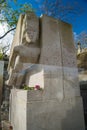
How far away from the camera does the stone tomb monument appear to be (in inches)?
74.0

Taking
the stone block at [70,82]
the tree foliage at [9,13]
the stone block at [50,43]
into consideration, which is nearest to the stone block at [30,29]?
the stone block at [50,43]

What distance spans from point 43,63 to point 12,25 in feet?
19.5

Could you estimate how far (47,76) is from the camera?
80.1 inches

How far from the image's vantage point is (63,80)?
2164 mm

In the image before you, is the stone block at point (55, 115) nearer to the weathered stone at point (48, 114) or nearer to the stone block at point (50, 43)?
the weathered stone at point (48, 114)

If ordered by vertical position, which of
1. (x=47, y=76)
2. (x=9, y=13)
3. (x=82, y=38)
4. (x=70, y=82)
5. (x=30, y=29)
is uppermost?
(x=9, y=13)

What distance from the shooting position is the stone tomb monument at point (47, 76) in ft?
6.17

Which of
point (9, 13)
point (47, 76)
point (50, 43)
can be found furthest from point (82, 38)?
point (9, 13)

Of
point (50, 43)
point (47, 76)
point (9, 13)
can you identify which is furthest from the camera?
point (9, 13)

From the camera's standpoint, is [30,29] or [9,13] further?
[9,13]

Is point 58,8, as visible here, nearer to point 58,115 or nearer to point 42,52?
point 42,52

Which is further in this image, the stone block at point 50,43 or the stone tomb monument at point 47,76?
the stone block at point 50,43

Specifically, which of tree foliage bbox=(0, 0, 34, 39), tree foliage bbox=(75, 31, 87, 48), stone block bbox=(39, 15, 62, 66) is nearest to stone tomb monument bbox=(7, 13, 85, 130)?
stone block bbox=(39, 15, 62, 66)

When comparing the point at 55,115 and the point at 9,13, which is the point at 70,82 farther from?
the point at 9,13
